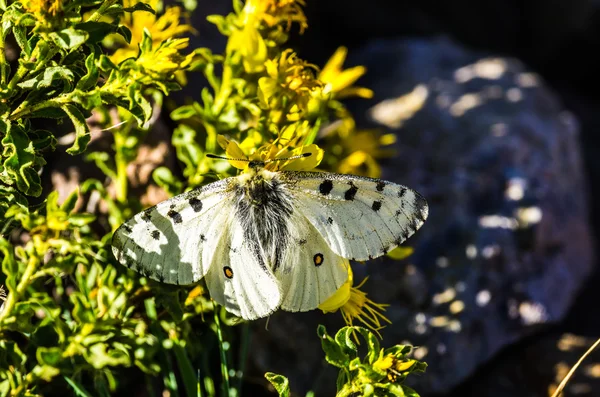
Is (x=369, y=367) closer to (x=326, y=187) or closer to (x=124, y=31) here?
(x=326, y=187)

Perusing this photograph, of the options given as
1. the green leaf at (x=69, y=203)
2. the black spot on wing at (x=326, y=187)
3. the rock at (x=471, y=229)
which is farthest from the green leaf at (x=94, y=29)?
the rock at (x=471, y=229)

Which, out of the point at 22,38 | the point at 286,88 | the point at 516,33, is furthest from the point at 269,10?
the point at 516,33

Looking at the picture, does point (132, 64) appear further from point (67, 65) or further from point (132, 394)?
point (132, 394)

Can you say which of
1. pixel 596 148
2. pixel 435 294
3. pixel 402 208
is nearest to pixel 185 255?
pixel 402 208

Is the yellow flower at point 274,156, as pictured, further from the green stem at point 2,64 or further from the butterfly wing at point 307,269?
the green stem at point 2,64

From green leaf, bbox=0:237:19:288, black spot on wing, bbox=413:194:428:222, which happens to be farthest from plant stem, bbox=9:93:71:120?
black spot on wing, bbox=413:194:428:222

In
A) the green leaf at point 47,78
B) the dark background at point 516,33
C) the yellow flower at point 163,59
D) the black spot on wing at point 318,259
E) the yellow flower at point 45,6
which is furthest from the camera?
the dark background at point 516,33
